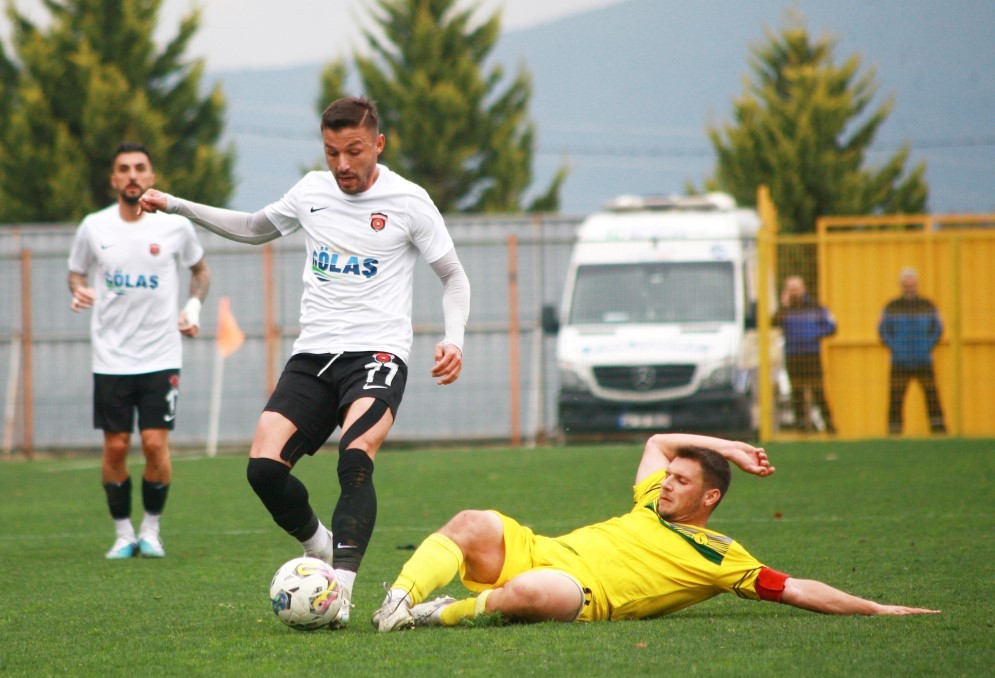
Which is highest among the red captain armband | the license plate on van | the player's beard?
the player's beard

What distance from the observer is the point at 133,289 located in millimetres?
8688

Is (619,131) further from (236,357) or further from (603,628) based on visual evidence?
(603,628)

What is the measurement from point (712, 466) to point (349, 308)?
162 cm

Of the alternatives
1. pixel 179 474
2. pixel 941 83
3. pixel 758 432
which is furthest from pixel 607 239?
pixel 941 83

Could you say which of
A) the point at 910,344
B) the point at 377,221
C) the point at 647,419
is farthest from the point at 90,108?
the point at 377,221

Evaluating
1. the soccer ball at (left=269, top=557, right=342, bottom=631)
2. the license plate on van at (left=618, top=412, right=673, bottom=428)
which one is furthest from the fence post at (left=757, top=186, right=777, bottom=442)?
the soccer ball at (left=269, top=557, right=342, bottom=631)

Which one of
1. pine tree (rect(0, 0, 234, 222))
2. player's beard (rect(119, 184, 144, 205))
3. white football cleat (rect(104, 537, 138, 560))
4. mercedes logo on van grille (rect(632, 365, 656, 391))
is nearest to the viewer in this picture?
white football cleat (rect(104, 537, 138, 560))

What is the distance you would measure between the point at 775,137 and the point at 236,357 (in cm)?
1368

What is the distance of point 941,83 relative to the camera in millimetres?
50438

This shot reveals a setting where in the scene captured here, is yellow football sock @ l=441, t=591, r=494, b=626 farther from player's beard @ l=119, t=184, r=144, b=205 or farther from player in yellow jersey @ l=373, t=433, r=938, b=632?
player's beard @ l=119, t=184, r=144, b=205

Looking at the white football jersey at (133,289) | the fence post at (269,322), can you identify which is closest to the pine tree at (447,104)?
the fence post at (269,322)

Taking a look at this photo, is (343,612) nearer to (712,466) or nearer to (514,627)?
(514,627)

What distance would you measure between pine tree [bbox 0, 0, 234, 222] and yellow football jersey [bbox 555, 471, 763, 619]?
22.4 metres

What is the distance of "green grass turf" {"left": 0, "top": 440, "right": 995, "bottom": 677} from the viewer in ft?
15.1
